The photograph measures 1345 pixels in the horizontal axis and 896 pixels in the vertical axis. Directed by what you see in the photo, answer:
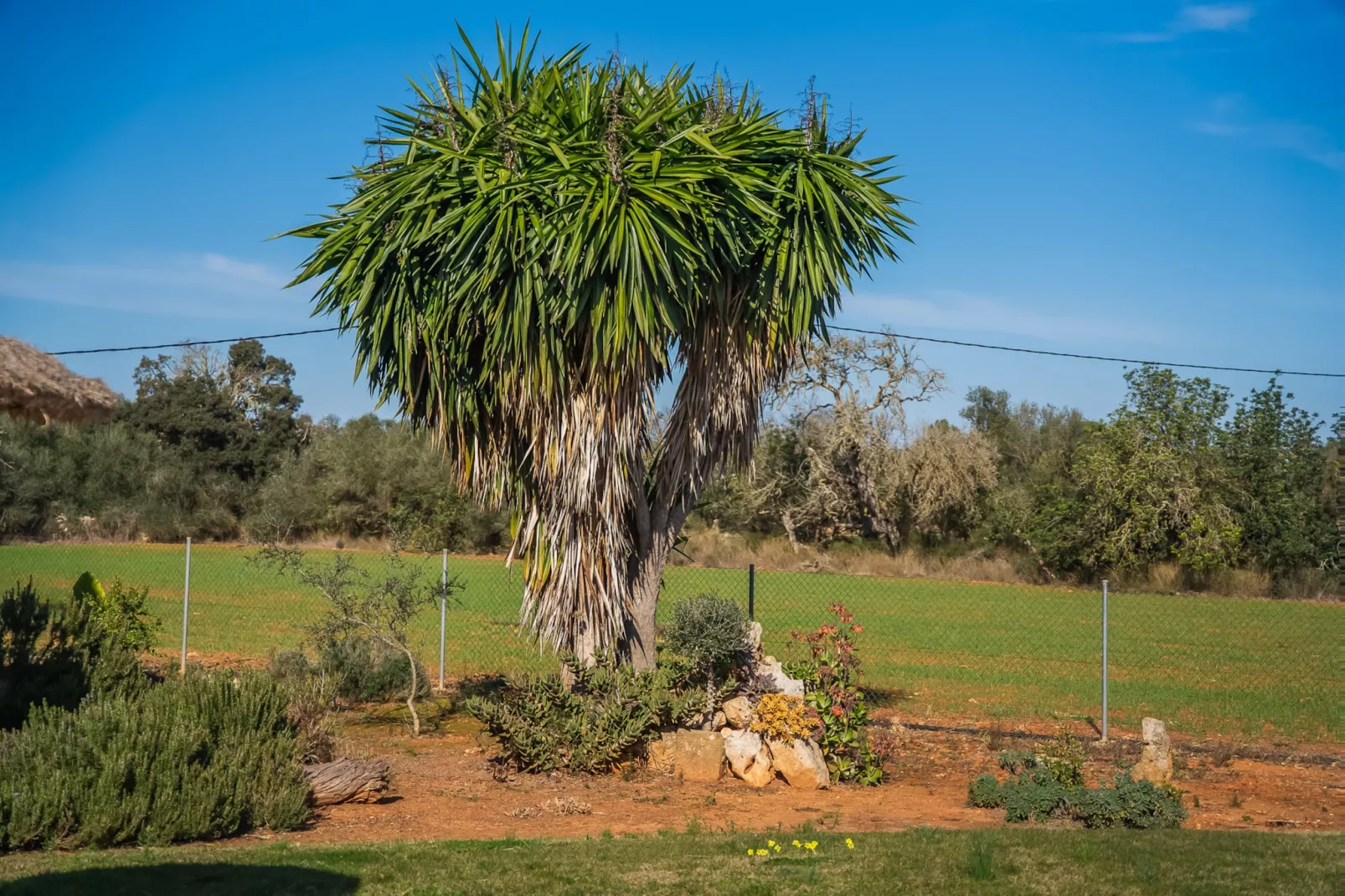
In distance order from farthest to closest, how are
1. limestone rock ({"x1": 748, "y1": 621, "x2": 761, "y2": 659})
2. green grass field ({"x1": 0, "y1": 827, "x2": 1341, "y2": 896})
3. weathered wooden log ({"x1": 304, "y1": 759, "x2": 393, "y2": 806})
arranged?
1. limestone rock ({"x1": 748, "y1": 621, "x2": 761, "y2": 659})
2. weathered wooden log ({"x1": 304, "y1": 759, "x2": 393, "y2": 806})
3. green grass field ({"x1": 0, "y1": 827, "x2": 1341, "y2": 896})

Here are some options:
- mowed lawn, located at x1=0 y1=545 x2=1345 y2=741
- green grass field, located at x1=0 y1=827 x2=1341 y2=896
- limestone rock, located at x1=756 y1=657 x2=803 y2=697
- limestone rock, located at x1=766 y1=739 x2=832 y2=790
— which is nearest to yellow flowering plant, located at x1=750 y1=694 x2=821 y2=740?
limestone rock, located at x1=766 y1=739 x2=832 y2=790

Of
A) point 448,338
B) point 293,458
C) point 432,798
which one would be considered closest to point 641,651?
point 432,798

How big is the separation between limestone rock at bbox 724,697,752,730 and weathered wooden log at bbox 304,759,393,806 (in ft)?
10.1

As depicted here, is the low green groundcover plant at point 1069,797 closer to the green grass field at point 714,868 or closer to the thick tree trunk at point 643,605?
the green grass field at point 714,868

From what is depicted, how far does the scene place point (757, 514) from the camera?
140ft

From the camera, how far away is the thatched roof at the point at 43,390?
790 centimetres

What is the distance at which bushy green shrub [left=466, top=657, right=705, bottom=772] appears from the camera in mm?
9656

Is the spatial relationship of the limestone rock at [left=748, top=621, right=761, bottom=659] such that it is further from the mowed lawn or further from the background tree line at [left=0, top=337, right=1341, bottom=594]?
the background tree line at [left=0, top=337, right=1341, bottom=594]

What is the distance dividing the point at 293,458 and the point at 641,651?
44.2 m

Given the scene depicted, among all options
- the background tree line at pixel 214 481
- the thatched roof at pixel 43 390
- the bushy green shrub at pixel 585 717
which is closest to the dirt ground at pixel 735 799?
the bushy green shrub at pixel 585 717

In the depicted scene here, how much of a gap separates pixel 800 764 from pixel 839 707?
0.83m

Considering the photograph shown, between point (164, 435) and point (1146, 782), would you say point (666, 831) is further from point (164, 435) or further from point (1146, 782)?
point (164, 435)

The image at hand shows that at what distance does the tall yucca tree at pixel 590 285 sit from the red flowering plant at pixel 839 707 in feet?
5.60

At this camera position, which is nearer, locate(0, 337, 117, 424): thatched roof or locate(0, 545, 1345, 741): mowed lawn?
locate(0, 337, 117, 424): thatched roof
